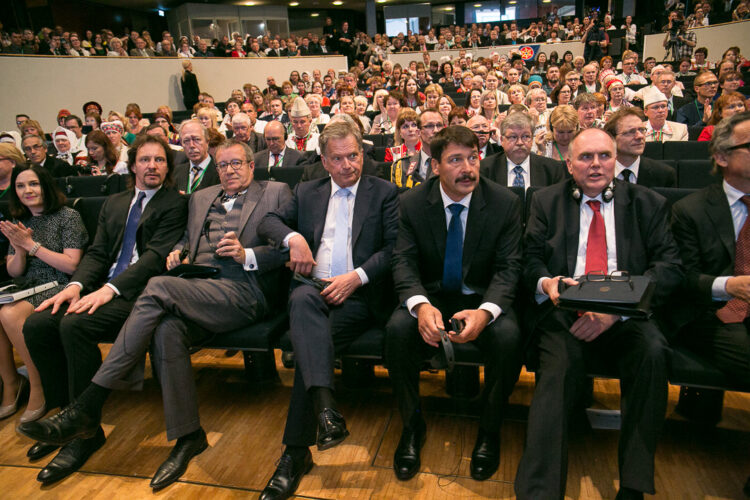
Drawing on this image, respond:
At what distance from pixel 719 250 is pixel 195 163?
124 inches

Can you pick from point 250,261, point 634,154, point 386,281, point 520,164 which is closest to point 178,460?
point 250,261

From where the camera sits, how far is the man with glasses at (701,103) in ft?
15.1

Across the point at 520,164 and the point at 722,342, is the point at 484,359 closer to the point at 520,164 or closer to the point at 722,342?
the point at 722,342

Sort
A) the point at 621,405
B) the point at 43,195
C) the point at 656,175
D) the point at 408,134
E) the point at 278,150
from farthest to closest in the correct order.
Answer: the point at 278,150
the point at 408,134
the point at 656,175
the point at 43,195
the point at 621,405

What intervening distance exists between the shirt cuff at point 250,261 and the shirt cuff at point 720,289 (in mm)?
1750

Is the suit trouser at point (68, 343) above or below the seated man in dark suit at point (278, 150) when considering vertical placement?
below

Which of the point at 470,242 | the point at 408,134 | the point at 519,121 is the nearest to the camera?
the point at 470,242

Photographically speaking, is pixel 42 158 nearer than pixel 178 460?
No

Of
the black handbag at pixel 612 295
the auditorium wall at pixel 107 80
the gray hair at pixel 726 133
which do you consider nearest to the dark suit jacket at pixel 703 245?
the gray hair at pixel 726 133

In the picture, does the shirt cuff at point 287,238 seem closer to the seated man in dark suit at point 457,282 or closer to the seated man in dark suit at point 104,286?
the seated man in dark suit at point 457,282

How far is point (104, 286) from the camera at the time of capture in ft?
6.93

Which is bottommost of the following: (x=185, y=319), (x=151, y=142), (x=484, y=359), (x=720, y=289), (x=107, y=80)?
(x=484, y=359)

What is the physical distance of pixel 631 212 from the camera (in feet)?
5.74

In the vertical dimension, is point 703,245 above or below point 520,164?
below
